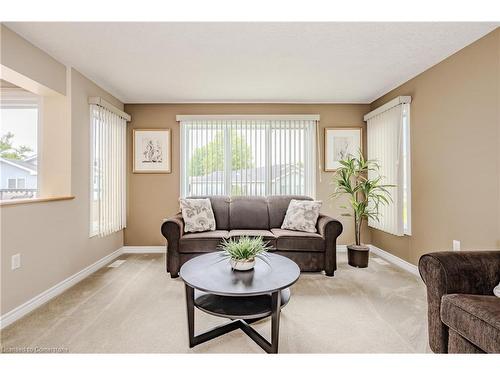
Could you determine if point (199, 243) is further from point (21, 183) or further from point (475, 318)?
point (475, 318)

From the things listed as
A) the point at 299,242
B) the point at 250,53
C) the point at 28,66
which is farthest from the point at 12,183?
the point at 299,242

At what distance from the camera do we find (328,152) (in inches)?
168

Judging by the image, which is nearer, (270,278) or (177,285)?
(270,278)

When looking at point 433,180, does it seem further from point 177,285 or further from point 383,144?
point 177,285

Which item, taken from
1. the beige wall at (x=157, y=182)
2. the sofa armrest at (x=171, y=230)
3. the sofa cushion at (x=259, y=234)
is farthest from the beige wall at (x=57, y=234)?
the sofa cushion at (x=259, y=234)

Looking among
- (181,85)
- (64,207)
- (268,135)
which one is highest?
(181,85)

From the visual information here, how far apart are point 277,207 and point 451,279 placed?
2.36 m

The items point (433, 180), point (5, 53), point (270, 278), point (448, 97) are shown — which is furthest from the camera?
point (433, 180)

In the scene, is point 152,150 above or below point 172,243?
above

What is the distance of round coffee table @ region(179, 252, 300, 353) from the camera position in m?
1.60

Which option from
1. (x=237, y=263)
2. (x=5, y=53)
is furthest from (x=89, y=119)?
(x=237, y=263)

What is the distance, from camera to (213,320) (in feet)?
6.78

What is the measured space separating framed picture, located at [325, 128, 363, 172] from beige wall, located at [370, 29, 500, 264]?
103 cm

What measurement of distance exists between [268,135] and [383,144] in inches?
68.3
